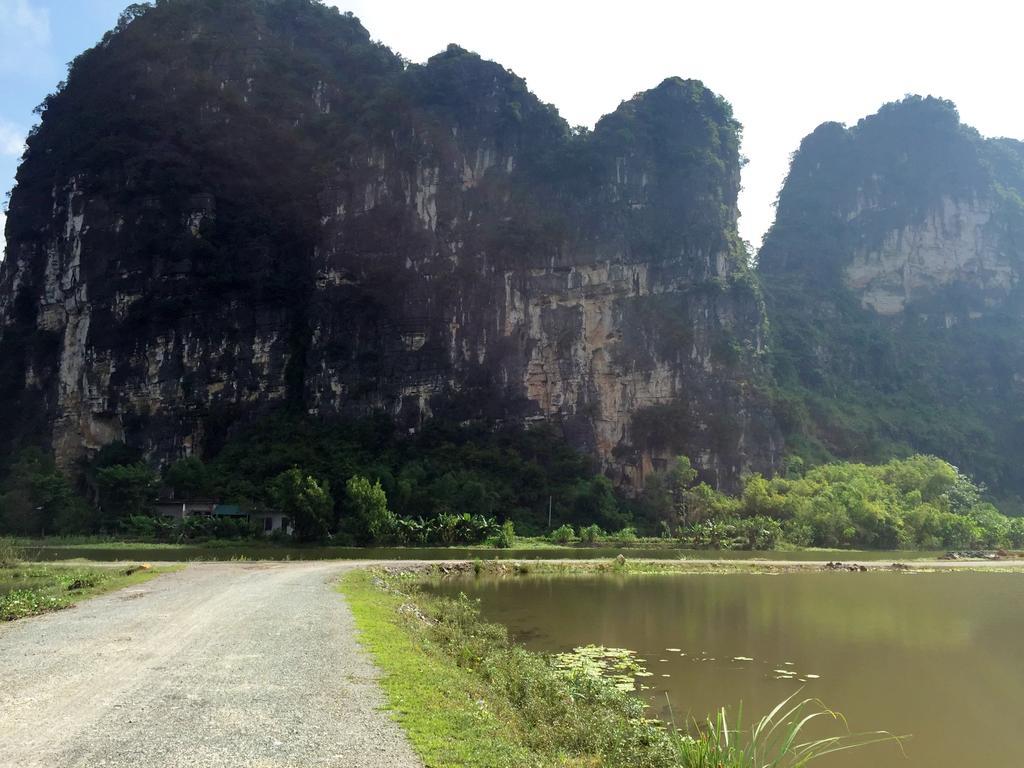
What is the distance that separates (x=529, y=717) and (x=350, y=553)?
3414 cm

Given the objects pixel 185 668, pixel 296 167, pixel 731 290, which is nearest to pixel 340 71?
pixel 296 167

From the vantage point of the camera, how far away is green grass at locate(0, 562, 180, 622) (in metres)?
16.6

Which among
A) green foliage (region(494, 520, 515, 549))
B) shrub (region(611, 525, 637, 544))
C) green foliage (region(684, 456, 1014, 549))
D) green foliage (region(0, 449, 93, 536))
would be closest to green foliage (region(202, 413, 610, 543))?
shrub (region(611, 525, 637, 544))

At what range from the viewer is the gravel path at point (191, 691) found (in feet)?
22.3

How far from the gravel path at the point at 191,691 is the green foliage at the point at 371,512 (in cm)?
3116

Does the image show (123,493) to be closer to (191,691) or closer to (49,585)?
(49,585)

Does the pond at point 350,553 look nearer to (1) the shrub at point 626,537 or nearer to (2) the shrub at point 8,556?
(2) the shrub at point 8,556

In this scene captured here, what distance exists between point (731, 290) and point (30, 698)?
258 feet

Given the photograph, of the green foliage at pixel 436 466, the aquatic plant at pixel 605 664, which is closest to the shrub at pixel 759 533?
the green foliage at pixel 436 466

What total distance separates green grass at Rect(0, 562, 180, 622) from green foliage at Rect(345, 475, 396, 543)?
19.3 m

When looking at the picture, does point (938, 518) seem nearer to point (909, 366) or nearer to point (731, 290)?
point (731, 290)

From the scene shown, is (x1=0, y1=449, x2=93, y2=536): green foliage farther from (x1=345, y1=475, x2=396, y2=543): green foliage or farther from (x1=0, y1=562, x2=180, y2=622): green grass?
(x1=0, y1=562, x2=180, y2=622): green grass

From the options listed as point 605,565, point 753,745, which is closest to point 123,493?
point 605,565

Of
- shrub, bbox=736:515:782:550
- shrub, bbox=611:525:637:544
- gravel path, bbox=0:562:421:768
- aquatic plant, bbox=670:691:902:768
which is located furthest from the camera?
shrub, bbox=611:525:637:544
